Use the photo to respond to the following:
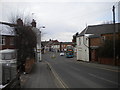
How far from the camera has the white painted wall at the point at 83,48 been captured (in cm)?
3606

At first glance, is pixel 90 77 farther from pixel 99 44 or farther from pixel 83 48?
pixel 83 48

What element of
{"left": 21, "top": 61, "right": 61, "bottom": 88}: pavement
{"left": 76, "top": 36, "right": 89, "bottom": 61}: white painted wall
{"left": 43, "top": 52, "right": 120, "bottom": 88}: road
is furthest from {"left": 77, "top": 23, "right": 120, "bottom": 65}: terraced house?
{"left": 21, "top": 61, "right": 61, "bottom": 88}: pavement

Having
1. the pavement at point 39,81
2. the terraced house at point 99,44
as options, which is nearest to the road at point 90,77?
the pavement at point 39,81

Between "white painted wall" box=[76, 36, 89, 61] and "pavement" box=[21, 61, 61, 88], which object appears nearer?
"pavement" box=[21, 61, 61, 88]

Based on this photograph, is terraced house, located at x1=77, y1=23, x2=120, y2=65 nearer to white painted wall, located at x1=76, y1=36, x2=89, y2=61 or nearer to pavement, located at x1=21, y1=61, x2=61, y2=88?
white painted wall, located at x1=76, y1=36, x2=89, y2=61

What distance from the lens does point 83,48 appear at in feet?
124

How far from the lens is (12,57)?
510 inches

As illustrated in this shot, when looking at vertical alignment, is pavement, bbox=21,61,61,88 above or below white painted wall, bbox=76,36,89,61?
below

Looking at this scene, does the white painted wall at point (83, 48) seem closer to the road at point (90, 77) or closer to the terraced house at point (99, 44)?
the terraced house at point (99, 44)

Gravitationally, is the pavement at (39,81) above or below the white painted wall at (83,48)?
below

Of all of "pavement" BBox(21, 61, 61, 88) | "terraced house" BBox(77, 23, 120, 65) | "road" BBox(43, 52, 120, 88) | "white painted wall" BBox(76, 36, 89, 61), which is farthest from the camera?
"white painted wall" BBox(76, 36, 89, 61)

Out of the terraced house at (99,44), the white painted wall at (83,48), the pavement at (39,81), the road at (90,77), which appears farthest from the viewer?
the white painted wall at (83,48)

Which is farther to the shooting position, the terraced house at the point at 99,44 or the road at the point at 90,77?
the terraced house at the point at 99,44

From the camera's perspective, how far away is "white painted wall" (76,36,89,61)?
36.1 meters
